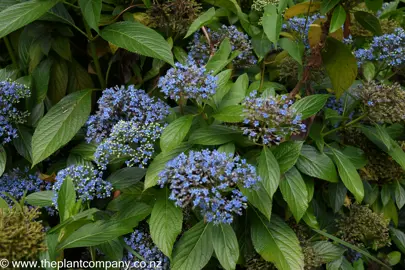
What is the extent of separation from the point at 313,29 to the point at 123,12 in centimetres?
86

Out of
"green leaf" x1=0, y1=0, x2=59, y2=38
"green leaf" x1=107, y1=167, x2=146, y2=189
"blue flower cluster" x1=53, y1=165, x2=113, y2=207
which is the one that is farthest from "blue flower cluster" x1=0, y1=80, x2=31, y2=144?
"green leaf" x1=107, y1=167, x2=146, y2=189

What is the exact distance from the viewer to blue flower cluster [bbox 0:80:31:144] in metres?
2.04

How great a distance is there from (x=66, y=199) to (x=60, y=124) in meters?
0.43

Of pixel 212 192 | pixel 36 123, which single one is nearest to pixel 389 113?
pixel 212 192

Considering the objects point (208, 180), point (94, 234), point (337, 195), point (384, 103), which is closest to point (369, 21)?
point (384, 103)

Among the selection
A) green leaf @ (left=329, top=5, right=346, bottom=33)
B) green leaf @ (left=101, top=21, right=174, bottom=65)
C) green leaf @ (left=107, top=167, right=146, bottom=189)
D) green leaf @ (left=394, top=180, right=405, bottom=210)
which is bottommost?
green leaf @ (left=394, top=180, right=405, bottom=210)

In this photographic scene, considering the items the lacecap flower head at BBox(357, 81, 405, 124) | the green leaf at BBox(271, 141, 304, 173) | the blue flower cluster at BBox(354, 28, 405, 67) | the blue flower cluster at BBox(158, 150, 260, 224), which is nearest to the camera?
the blue flower cluster at BBox(158, 150, 260, 224)

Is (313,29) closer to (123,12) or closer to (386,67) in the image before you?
(386,67)

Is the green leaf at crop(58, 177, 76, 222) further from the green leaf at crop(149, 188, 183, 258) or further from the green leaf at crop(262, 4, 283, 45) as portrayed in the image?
the green leaf at crop(262, 4, 283, 45)

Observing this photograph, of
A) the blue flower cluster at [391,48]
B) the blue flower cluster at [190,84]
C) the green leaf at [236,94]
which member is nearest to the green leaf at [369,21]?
the blue flower cluster at [391,48]

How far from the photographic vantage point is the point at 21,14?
1931 mm

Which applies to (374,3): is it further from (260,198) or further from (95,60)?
(95,60)

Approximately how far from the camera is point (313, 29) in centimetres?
→ 212

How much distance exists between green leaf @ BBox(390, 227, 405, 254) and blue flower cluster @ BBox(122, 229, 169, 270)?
1.21 metres
